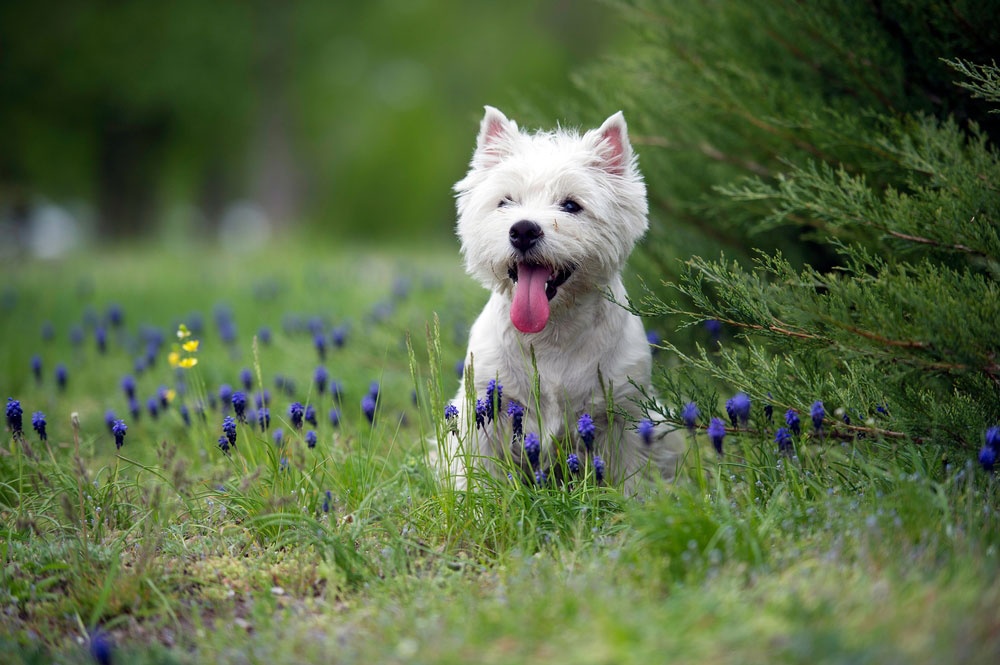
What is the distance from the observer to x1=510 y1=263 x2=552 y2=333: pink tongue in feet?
11.9

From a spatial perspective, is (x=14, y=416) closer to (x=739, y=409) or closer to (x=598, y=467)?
(x=598, y=467)

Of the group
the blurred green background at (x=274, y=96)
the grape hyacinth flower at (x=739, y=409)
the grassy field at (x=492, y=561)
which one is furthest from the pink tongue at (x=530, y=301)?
the blurred green background at (x=274, y=96)

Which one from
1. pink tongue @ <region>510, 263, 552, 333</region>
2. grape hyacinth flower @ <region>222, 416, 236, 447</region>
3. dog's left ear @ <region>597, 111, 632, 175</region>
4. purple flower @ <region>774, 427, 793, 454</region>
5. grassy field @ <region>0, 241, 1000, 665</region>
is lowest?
grassy field @ <region>0, 241, 1000, 665</region>

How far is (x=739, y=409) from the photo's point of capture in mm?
3102

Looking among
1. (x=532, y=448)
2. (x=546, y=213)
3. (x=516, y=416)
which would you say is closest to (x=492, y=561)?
(x=532, y=448)

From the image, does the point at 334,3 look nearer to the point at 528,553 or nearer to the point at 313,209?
the point at 313,209

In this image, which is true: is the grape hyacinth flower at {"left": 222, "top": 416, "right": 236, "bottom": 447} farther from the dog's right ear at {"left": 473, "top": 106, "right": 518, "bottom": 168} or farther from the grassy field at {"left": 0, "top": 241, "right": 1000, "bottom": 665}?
the dog's right ear at {"left": 473, "top": 106, "right": 518, "bottom": 168}

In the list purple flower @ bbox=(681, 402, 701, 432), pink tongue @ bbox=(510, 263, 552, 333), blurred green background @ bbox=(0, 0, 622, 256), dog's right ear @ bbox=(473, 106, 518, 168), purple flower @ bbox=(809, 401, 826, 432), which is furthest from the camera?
blurred green background @ bbox=(0, 0, 622, 256)

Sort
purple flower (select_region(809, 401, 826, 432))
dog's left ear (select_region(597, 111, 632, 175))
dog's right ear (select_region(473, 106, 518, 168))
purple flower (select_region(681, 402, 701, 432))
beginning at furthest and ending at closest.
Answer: dog's right ear (select_region(473, 106, 518, 168)), dog's left ear (select_region(597, 111, 632, 175)), purple flower (select_region(681, 402, 701, 432)), purple flower (select_region(809, 401, 826, 432))

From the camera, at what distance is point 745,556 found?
271 centimetres

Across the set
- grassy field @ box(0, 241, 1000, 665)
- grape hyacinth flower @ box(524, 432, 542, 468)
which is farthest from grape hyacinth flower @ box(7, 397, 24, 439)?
grape hyacinth flower @ box(524, 432, 542, 468)

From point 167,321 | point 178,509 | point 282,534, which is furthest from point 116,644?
point 167,321

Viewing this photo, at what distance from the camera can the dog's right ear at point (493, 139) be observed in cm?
404

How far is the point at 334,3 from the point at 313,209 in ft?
18.4
